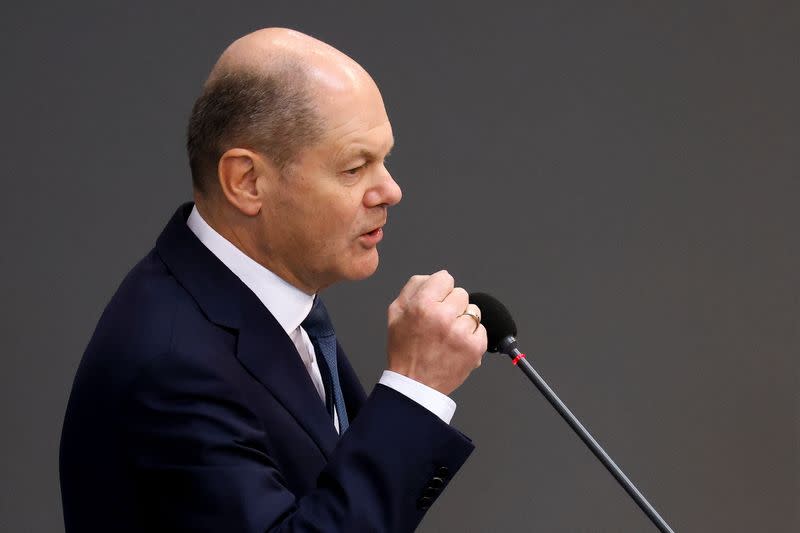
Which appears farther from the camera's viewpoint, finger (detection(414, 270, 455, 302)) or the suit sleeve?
finger (detection(414, 270, 455, 302))

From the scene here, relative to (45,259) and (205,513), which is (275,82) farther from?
(45,259)

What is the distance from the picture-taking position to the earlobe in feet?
3.92

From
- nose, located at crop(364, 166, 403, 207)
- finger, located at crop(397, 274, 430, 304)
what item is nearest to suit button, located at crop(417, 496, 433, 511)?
finger, located at crop(397, 274, 430, 304)

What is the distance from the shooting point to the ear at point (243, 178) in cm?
120

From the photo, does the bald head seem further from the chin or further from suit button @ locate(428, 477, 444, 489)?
suit button @ locate(428, 477, 444, 489)

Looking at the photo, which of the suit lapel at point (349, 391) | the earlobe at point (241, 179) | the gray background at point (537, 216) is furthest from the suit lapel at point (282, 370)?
the gray background at point (537, 216)

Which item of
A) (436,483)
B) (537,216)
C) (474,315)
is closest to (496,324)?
(474,315)

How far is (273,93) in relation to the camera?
118 cm

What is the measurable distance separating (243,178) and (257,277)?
117 millimetres

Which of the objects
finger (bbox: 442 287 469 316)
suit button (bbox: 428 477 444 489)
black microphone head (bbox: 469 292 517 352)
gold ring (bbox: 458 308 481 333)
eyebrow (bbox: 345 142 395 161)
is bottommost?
suit button (bbox: 428 477 444 489)

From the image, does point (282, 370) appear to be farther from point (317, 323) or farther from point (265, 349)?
point (317, 323)

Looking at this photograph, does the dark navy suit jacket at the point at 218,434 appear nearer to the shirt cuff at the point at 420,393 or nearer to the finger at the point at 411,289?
the shirt cuff at the point at 420,393

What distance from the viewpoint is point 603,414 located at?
2.62 metres

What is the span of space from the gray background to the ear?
1315 mm
